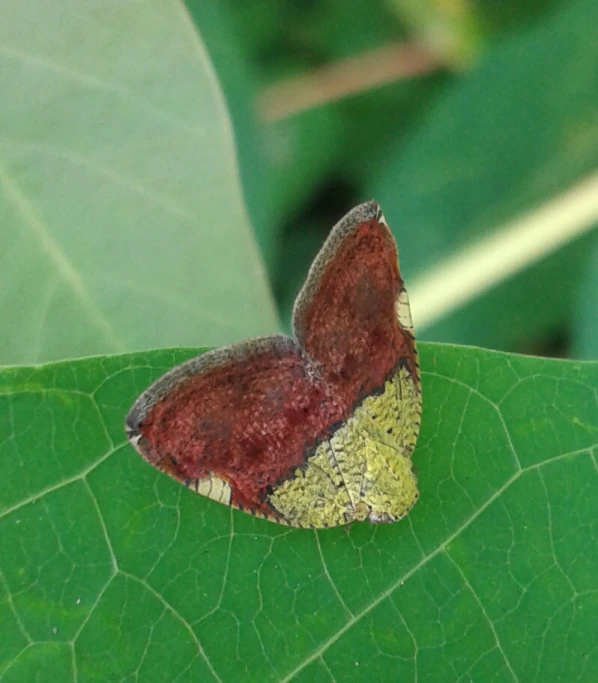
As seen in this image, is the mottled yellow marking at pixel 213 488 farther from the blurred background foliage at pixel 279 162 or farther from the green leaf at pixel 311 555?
the blurred background foliage at pixel 279 162

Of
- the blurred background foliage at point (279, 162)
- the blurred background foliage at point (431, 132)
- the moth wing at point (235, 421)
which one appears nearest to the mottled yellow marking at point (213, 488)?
the moth wing at point (235, 421)

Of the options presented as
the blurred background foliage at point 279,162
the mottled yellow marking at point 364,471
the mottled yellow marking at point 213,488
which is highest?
the blurred background foliage at point 279,162

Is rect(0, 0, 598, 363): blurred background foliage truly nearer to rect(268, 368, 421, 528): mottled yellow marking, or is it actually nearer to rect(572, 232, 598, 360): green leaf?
rect(572, 232, 598, 360): green leaf

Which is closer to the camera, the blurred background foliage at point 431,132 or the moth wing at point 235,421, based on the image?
the moth wing at point 235,421

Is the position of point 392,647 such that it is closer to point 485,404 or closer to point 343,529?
point 343,529

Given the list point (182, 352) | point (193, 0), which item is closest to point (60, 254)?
point (182, 352)

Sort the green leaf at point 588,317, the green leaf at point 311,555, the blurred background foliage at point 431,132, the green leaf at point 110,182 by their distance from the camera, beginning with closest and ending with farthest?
the green leaf at point 311,555 < the green leaf at point 110,182 < the green leaf at point 588,317 < the blurred background foliage at point 431,132
